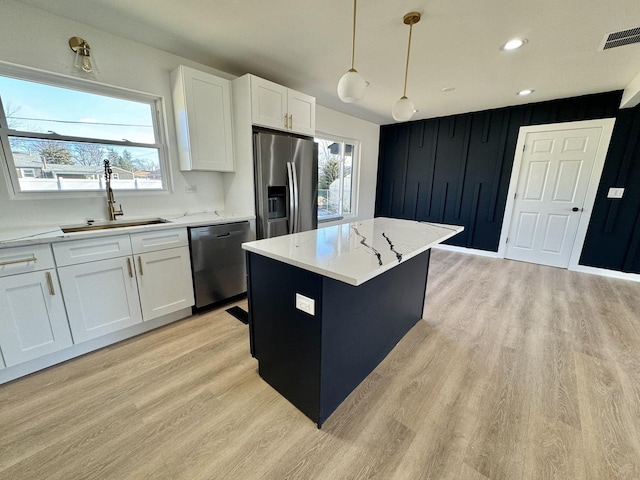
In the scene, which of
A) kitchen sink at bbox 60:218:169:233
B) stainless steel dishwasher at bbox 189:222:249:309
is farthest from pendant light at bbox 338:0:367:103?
kitchen sink at bbox 60:218:169:233

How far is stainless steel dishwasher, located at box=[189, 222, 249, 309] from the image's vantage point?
240 centimetres

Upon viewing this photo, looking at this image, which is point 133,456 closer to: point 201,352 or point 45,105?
point 201,352

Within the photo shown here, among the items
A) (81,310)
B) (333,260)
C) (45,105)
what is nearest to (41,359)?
(81,310)

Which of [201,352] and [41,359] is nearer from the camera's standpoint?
[41,359]

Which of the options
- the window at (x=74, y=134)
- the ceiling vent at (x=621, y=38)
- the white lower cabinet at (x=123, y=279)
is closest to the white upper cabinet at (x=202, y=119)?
the window at (x=74, y=134)

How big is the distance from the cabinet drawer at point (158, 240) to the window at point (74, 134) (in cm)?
66

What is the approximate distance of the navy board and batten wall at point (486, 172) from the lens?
3.44m

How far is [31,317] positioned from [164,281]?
2.59 feet

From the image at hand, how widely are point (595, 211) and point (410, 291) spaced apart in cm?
360

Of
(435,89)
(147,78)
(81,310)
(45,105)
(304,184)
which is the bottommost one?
(81,310)

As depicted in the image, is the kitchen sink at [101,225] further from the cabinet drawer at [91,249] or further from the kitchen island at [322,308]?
the kitchen island at [322,308]

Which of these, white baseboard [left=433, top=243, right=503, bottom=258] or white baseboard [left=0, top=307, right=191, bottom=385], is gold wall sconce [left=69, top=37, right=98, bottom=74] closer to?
white baseboard [left=0, top=307, right=191, bottom=385]

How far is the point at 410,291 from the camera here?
7.36ft

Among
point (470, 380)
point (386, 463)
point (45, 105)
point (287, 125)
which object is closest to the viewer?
point (386, 463)
